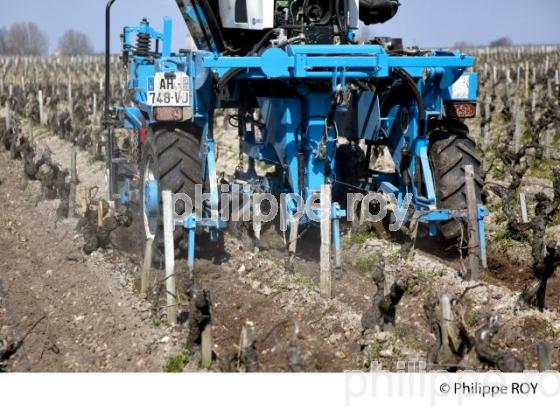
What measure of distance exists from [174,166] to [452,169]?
2597mm

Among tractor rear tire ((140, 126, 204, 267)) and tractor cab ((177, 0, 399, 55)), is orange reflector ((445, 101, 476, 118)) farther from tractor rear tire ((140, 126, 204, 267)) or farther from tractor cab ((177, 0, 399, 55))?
tractor rear tire ((140, 126, 204, 267))

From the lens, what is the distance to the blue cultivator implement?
24.3 ft

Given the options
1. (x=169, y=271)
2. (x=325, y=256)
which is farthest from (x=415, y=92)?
(x=169, y=271)

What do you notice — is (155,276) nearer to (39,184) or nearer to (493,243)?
(493,243)

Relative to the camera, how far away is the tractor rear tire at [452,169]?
7.90m

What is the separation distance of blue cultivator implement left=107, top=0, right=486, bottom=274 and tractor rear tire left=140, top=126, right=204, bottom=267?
0.01 meters

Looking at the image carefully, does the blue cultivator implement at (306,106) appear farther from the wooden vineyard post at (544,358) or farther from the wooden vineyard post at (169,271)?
the wooden vineyard post at (544,358)

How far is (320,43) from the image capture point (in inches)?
312

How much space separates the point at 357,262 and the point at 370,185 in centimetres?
124

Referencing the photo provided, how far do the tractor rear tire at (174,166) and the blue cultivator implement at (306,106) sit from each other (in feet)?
0.04

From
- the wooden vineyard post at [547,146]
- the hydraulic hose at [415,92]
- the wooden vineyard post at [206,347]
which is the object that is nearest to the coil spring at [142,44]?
the hydraulic hose at [415,92]

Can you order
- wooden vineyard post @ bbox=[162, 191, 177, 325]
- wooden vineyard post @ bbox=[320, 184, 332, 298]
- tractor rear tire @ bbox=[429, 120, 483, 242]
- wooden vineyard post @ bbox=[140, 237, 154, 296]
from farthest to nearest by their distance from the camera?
tractor rear tire @ bbox=[429, 120, 483, 242], wooden vineyard post @ bbox=[140, 237, 154, 296], wooden vineyard post @ bbox=[320, 184, 332, 298], wooden vineyard post @ bbox=[162, 191, 177, 325]

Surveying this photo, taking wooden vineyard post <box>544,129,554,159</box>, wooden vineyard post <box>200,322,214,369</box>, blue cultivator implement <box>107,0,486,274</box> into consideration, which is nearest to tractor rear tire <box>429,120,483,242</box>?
blue cultivator implement <box>107,0,486,274</box>
